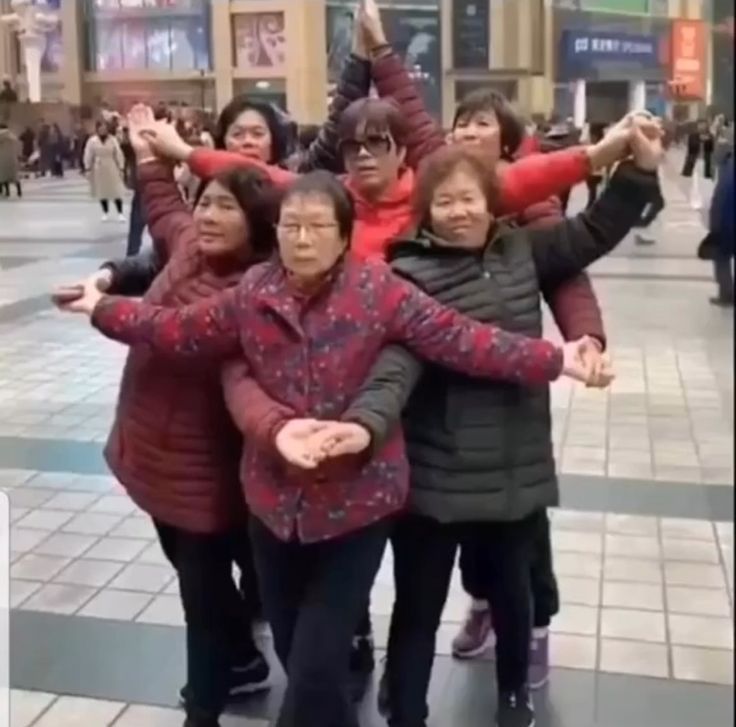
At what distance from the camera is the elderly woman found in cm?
257

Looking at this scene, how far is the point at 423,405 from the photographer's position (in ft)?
8.60

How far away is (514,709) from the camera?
300cm

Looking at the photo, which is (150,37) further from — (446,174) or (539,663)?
(446,174)

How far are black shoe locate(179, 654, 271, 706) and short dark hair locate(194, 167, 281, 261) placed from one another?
116 centimetres

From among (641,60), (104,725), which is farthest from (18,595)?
(641,60)

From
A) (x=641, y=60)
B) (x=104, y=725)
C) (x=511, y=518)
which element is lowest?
(x=104, y=725)

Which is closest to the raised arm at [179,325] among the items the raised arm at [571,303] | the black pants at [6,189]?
the raised arm at [571,303]

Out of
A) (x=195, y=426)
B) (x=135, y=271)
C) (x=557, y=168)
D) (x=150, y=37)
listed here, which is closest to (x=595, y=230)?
(x=557, y=168)

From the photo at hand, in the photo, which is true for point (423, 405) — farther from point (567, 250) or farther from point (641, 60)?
point (641, 60)

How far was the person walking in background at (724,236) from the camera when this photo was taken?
1.28 m

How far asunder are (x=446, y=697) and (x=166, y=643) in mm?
853

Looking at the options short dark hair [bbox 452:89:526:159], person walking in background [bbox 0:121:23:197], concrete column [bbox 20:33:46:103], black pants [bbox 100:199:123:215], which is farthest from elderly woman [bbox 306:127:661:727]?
concrete column [bbox 20:33:46:103]

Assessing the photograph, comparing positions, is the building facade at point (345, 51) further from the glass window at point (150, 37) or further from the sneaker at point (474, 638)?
the sneaker at point (474, 638)

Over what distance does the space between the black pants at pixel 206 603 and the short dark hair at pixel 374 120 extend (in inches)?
35.5
